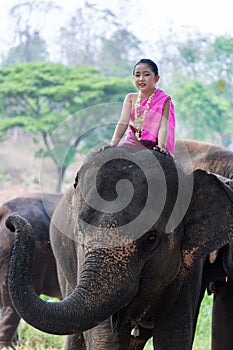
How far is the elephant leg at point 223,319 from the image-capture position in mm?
5656

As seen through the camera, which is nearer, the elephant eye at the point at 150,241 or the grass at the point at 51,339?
the elephant eye at the point at 150,241

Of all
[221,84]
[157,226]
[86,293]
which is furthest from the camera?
[221,84]

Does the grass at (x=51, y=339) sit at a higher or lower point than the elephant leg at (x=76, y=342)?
lower

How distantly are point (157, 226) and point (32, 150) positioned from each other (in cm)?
2954

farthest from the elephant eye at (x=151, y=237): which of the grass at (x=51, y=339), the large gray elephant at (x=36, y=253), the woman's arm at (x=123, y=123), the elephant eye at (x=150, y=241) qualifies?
the large gray elephant at (x=36, y=253)

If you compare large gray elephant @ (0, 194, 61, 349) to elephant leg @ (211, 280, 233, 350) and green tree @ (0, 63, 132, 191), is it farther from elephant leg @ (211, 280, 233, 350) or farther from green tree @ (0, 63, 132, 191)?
green tree @ (0, 63, 132, 191)

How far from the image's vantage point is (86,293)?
160 inches

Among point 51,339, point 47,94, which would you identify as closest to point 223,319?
point 51,339

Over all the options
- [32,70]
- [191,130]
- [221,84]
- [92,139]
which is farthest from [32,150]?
[221,84]

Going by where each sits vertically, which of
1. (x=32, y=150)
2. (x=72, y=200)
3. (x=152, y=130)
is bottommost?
(x=32, y=150)

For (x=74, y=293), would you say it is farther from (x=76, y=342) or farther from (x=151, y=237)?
(x=76, y=342)

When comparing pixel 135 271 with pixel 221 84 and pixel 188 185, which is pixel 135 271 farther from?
pixel 221 84

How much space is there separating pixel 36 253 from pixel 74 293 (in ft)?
17.3

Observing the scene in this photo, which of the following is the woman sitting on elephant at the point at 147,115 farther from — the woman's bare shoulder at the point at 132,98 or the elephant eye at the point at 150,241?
the elephant eye at the point at 150,241
